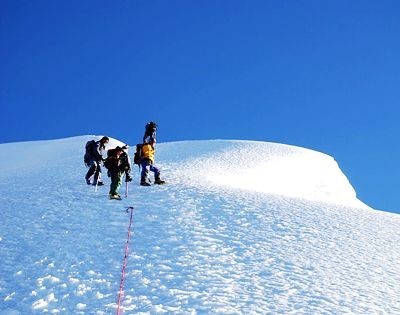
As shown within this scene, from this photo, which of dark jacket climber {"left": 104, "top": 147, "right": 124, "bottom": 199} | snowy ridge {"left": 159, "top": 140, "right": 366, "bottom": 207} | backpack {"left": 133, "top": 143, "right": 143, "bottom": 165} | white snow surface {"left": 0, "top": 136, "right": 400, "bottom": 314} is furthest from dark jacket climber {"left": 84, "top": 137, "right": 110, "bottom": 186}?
snowy ridge {"left": 159, "top": 140, "right": 366, "bottom": 207}

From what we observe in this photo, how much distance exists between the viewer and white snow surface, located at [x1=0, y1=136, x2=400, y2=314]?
717 cm

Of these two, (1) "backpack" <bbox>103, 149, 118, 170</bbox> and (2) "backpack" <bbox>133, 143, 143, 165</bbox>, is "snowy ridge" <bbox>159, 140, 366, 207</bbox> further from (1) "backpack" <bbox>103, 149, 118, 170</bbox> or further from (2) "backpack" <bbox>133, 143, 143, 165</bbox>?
(1) "backpack" <bbox>103, 149, 118, 170</bbox>

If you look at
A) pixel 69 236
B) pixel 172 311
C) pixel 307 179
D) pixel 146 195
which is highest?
pixel 307 179

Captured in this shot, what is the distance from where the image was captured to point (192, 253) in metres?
8.99

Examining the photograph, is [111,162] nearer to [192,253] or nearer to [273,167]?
[192,253]

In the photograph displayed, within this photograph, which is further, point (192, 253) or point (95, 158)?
point (95, 158)

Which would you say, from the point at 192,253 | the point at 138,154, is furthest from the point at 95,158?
the point at 192,253

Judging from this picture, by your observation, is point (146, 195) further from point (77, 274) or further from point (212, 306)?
point (212, 306)

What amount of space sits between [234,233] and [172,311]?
12.8 feet

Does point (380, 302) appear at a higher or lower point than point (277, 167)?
lower

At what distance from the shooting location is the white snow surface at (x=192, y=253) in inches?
282

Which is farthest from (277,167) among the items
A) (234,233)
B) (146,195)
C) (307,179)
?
(234,233)

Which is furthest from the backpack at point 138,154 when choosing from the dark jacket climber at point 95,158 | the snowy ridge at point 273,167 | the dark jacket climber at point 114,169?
the snowy ridge at point 273,167

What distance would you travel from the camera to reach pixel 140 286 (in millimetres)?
7523
